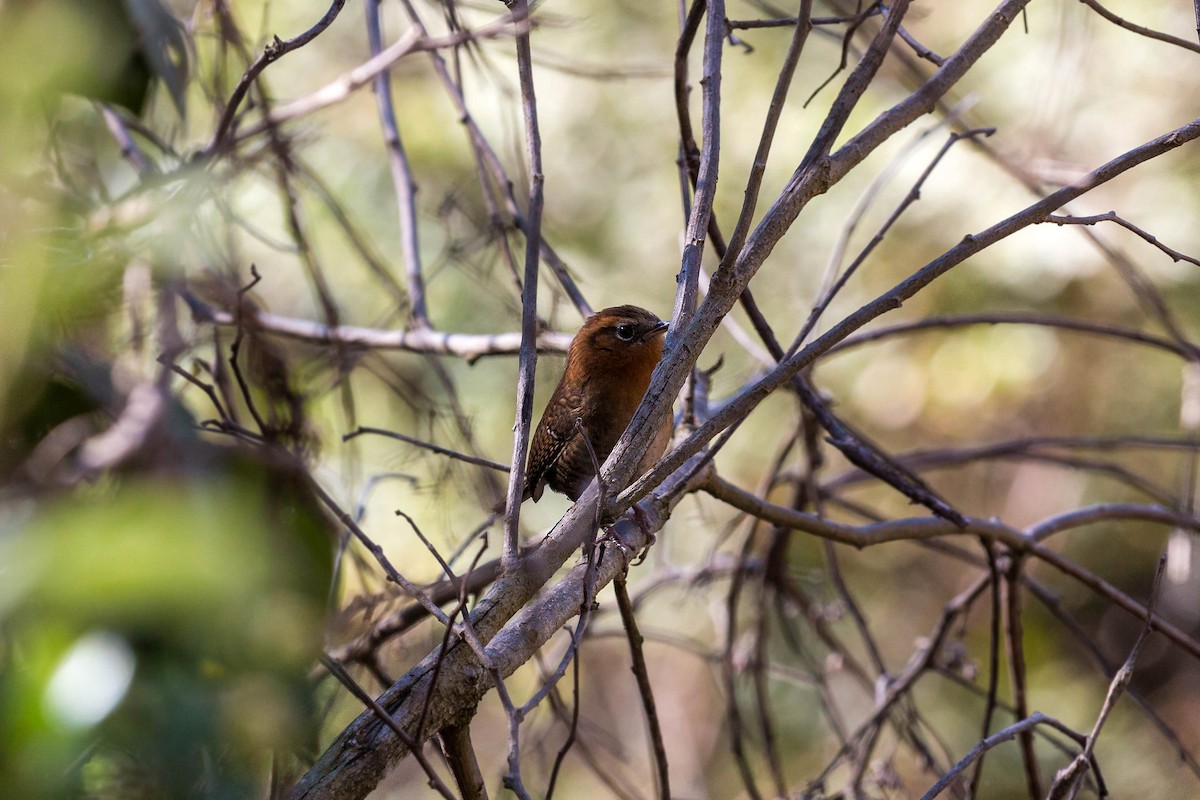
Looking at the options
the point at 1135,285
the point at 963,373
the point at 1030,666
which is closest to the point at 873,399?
the point at 963,373

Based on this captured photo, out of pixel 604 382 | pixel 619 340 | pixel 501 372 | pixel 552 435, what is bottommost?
pixel 552 435

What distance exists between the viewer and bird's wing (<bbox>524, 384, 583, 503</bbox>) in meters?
3.87

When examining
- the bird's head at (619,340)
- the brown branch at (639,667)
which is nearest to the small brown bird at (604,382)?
the bird's head at (619,340)

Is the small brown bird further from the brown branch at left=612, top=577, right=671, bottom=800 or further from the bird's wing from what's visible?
the brown branch at left=612, top=577, right=671, bottom=800

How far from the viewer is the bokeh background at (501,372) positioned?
1.41 meters

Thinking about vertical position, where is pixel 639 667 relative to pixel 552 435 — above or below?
below

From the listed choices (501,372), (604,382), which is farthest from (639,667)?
(501,372)

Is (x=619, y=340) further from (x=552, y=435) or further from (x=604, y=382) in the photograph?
(x=552, y=435)

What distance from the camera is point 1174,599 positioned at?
5488 millimetres

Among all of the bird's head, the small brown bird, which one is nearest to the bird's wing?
the small brown bird

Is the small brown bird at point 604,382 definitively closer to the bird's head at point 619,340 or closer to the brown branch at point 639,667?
the bird's head at point 619,340

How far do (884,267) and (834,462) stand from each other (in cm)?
138

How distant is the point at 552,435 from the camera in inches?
155

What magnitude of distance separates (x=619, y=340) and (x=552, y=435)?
448 mm
